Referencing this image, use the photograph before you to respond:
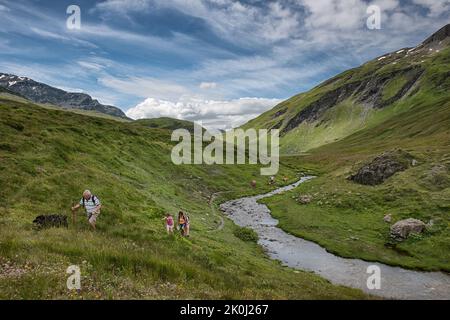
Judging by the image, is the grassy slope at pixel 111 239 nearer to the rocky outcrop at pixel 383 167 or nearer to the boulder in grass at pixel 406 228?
the boulder in grass at pixel 406 228

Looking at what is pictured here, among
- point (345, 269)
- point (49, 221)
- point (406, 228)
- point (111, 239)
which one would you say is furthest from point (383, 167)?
point (49, 221)

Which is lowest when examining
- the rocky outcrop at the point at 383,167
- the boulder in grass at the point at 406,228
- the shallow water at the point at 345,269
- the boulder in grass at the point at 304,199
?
the shallow water at the point at 345,269

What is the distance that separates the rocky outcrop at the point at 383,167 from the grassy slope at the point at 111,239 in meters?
28.7

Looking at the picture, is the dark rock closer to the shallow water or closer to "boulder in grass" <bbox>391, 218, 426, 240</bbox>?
the shallow water

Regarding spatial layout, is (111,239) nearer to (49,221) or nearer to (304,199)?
(49,221)

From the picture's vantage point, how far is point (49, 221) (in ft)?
69.6

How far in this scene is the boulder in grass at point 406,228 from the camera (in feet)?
118

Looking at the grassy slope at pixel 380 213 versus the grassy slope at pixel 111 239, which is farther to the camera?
the grassy slope at pixel 380 213

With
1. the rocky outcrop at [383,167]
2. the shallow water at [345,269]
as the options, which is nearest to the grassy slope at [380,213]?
the shallow water at [345,269]

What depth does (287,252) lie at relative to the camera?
35.6 meters

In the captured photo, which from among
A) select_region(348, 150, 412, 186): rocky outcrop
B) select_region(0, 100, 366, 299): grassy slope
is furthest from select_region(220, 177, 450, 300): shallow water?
select_region(348, 150, 412, 186): rocky outcrop

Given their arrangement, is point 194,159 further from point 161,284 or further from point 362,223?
point 161,284
